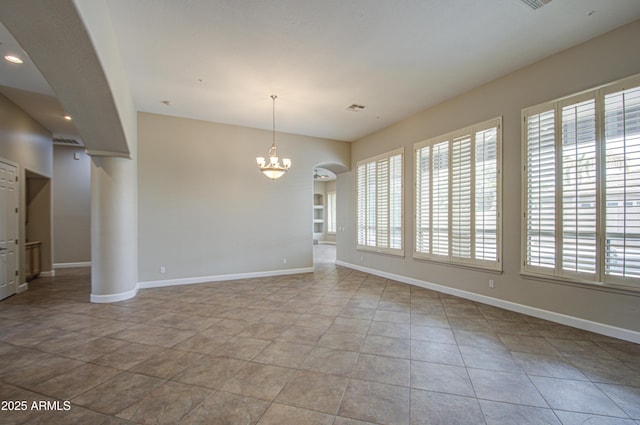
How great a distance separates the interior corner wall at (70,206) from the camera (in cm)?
822

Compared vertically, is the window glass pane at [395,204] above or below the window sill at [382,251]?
above

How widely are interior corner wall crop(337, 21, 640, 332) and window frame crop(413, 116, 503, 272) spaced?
9cm

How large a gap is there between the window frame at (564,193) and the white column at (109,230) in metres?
6.49

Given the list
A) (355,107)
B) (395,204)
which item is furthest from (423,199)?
(355,107)

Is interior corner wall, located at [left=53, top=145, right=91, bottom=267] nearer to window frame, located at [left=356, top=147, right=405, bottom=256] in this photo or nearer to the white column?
the white column

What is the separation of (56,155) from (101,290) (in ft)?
19.4

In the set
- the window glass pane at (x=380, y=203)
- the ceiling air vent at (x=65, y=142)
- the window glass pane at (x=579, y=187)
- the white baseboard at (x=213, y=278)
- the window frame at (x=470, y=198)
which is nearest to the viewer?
the window glass pane at (x=579, y=187)

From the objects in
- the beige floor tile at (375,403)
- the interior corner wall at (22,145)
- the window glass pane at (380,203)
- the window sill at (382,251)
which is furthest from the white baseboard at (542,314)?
the interior corner wall at (22,145)

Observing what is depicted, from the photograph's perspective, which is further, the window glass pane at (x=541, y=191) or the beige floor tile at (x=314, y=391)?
the window glass pane at (x=541, y=191)

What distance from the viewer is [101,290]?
4.86 metres

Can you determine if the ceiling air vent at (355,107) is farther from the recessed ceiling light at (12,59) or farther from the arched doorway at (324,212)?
the arched doorway at (324,212)

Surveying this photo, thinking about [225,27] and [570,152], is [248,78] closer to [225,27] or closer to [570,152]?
[225,27]

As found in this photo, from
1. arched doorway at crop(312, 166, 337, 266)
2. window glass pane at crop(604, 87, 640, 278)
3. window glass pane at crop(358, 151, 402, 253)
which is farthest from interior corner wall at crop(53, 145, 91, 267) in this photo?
window glass pane at crop(604, 87, 640, 278)

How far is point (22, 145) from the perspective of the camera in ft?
18.8
